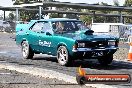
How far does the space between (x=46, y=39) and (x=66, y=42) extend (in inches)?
55.1

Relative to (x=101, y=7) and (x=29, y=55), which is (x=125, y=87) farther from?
(x=101, y=7)

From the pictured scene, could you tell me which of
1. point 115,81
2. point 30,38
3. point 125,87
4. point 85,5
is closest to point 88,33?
point 30,38

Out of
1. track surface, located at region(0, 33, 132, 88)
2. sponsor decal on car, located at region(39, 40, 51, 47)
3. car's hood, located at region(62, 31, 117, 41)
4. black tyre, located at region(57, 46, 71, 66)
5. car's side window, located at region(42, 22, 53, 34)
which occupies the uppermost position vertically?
car's side window, located at region(42, 22, 53, 34)

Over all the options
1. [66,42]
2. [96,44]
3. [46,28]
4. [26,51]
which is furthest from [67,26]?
[26,51]

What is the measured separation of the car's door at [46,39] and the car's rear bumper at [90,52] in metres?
1.49

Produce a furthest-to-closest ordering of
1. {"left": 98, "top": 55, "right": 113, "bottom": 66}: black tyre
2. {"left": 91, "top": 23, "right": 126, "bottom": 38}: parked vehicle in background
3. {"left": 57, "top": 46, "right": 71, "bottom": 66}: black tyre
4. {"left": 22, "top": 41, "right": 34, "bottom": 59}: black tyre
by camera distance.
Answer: {"left": 91, "top": 23, "right": 126, "bottom": 38}: parked vehicle in background
{"left": 22, "top": 41, "right": 34, "bottom": 59}: black tyre
{"left": 98, "top": 55, "right": 113, "bottom": 66}: black tyre
{"left": 57, "top": 46, "right": 71, "bottom": 66}: black tyre

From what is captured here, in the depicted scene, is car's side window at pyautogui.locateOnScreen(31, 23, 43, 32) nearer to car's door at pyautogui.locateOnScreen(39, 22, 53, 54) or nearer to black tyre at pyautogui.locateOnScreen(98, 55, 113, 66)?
car's door at pyautogui.locateOnScreen(39, 22, 53, 54)

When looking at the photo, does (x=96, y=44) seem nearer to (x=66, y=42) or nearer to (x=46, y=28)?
(x=66, y=42)

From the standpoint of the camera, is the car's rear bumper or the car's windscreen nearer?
the car's rear bumper

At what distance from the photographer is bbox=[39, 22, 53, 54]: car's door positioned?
1153 cm

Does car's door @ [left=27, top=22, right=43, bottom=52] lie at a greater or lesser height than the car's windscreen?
lesser

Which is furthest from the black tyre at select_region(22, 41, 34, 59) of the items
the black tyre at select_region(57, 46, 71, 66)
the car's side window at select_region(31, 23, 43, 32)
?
the black tyre at select_region(57, 46, 71, 66)

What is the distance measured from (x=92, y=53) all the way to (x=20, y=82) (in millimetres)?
3562

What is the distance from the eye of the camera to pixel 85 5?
48.0 metres
